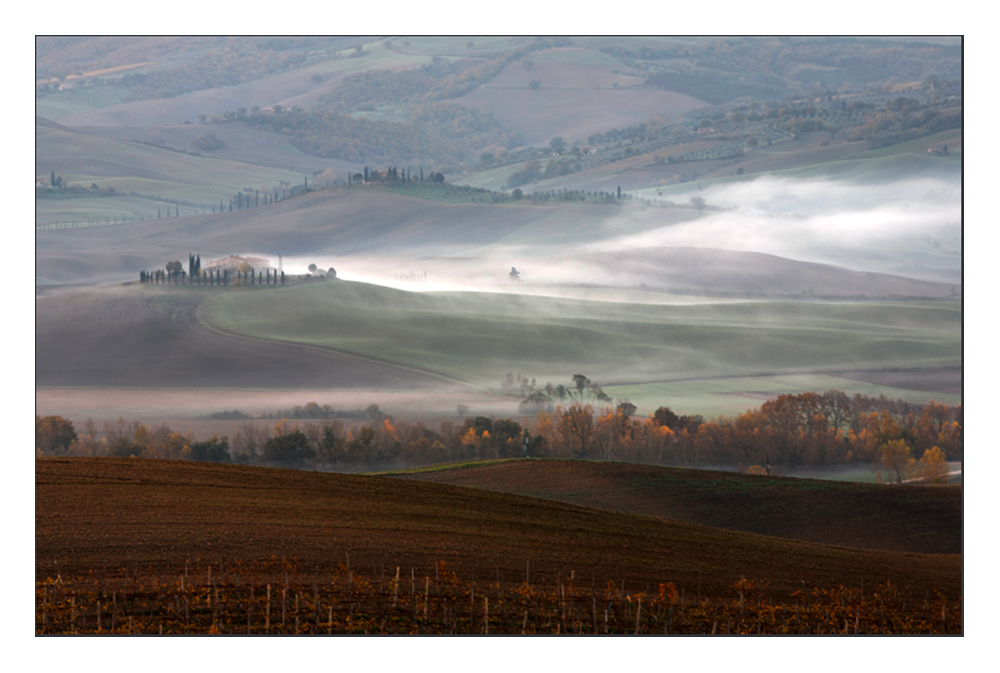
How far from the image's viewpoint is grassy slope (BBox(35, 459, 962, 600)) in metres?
13.2

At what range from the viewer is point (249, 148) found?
87.1 feet

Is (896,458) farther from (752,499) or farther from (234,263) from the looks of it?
(234,263)

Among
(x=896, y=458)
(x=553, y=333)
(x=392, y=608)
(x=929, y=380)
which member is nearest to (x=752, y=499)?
(x=896, y=458)

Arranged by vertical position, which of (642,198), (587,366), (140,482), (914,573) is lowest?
(914,573)

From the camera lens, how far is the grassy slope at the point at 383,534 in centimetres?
1316

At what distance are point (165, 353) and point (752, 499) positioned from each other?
15.1m

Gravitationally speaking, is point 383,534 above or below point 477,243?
below

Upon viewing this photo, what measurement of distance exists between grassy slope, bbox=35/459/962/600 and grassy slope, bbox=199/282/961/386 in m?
8.03

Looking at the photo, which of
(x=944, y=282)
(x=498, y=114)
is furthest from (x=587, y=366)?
(x=944, y=282)

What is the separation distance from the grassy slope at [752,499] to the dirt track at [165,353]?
14.4ft

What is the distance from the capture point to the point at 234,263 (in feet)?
84.9

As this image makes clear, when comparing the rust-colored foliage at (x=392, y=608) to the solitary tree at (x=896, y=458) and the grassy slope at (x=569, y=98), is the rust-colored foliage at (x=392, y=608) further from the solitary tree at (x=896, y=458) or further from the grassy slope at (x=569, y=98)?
the grassy slope at (x=569, y=98)

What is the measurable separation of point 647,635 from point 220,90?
1866 centimetres

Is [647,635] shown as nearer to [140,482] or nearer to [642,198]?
[140,482]
